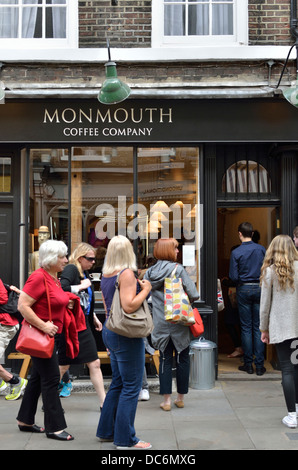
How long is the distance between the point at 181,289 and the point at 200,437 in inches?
61.5

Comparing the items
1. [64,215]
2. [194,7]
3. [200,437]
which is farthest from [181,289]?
[194,7]

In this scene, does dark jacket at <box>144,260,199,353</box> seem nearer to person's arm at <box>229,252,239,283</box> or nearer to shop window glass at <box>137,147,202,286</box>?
shop window glass at <box>137,147,202,286</box>

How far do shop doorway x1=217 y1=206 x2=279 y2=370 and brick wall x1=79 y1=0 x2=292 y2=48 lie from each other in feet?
7.80

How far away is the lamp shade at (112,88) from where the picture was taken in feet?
23.1

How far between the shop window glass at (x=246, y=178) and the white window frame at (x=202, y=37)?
65.0 inches

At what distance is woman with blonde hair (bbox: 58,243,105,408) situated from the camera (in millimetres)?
6156

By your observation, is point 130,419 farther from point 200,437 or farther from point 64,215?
point 64,215

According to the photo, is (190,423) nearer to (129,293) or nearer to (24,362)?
(129,293)

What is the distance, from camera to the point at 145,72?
803cm

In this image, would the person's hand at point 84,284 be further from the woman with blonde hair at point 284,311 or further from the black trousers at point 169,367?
the woman with blonde hair at point 284,311

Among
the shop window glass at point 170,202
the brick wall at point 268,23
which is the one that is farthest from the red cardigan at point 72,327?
the brick wall at point 268,23

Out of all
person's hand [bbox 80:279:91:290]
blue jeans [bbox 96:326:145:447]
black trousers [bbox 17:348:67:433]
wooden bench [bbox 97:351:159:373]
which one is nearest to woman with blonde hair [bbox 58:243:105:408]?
person's hand [bbox 80:279:91:290]

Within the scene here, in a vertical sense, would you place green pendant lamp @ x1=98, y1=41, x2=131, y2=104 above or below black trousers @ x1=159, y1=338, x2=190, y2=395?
above

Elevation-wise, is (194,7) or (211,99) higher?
(194,7)
